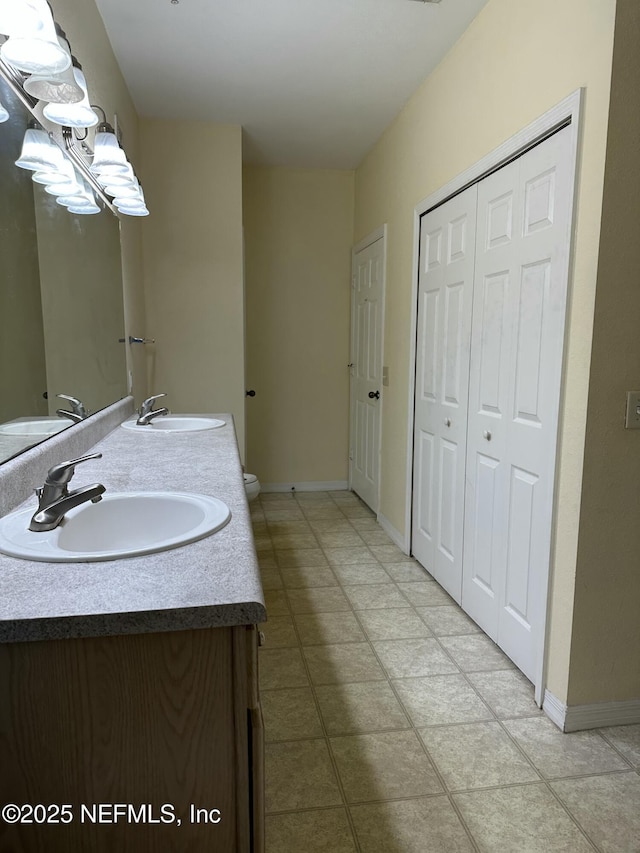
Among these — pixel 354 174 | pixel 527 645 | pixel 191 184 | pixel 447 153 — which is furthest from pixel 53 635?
pixel 354 174

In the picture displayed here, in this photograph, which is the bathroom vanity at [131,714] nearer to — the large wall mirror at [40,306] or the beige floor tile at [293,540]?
the large wall mirror at [40,306]

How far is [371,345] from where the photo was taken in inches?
156

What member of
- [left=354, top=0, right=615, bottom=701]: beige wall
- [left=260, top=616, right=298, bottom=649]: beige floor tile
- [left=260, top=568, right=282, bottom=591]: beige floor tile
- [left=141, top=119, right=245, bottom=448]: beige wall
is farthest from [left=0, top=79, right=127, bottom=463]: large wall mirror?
[left=354, top=0, right=615, bottom=701]: beige wall

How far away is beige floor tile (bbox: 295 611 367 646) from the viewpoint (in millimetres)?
2301

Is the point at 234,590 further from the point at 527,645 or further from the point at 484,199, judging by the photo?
the point at 484,199

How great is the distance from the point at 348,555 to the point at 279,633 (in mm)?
973

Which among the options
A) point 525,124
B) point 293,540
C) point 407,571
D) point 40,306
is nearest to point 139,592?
point 40,306

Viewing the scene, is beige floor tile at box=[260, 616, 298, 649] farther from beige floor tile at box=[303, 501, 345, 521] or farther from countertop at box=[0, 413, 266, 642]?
beige floor tile at box=[303, 501, 345, 521]

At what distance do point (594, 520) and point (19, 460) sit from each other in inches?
61.8

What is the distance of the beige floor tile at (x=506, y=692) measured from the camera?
187 centimetres

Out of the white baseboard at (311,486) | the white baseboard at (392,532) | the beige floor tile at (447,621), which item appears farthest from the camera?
the white baseboard at (311,486)

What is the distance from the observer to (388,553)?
329 centimetres

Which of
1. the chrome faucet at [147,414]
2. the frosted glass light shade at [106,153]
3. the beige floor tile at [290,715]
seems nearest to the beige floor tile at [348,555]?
the beige floor tile at [290,715]

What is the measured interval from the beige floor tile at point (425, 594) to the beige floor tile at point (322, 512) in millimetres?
1140
